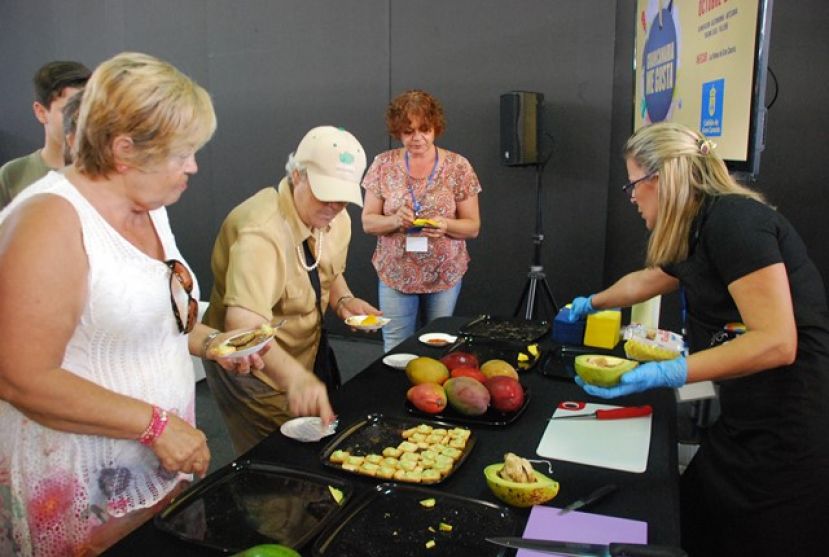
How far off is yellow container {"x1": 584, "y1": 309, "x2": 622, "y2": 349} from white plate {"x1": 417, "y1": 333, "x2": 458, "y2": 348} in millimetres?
435

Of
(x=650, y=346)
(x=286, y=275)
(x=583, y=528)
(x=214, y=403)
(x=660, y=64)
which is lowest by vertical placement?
(x=214, y=403)

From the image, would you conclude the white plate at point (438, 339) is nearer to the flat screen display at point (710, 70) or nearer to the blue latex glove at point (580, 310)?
the blue latex glove at point (580, 310)

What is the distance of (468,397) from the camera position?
1.46 meters

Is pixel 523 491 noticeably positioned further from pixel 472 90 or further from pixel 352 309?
pixel 472 90

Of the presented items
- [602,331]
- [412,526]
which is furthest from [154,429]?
[602,331]

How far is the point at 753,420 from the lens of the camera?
1.54 meters

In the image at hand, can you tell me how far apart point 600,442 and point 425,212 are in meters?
1.95

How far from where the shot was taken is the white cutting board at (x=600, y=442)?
1.31m

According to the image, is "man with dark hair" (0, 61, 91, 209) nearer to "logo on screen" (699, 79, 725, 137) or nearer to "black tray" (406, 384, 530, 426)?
"black tray" (406, 384, 530, 426)

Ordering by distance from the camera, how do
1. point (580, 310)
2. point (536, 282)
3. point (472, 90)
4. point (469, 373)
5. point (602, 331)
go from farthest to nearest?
point (472, 90) → point (536, 282) → point (580, 310) → point (602, 331) → point (469, 373)

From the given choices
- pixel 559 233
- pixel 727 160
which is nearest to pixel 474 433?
pixel 727 160

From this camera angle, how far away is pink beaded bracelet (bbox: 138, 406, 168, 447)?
1194 mm

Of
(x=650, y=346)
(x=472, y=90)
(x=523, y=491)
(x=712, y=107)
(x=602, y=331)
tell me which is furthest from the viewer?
(x=472, y=90)

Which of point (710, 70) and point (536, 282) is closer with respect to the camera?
point (710, 70)
